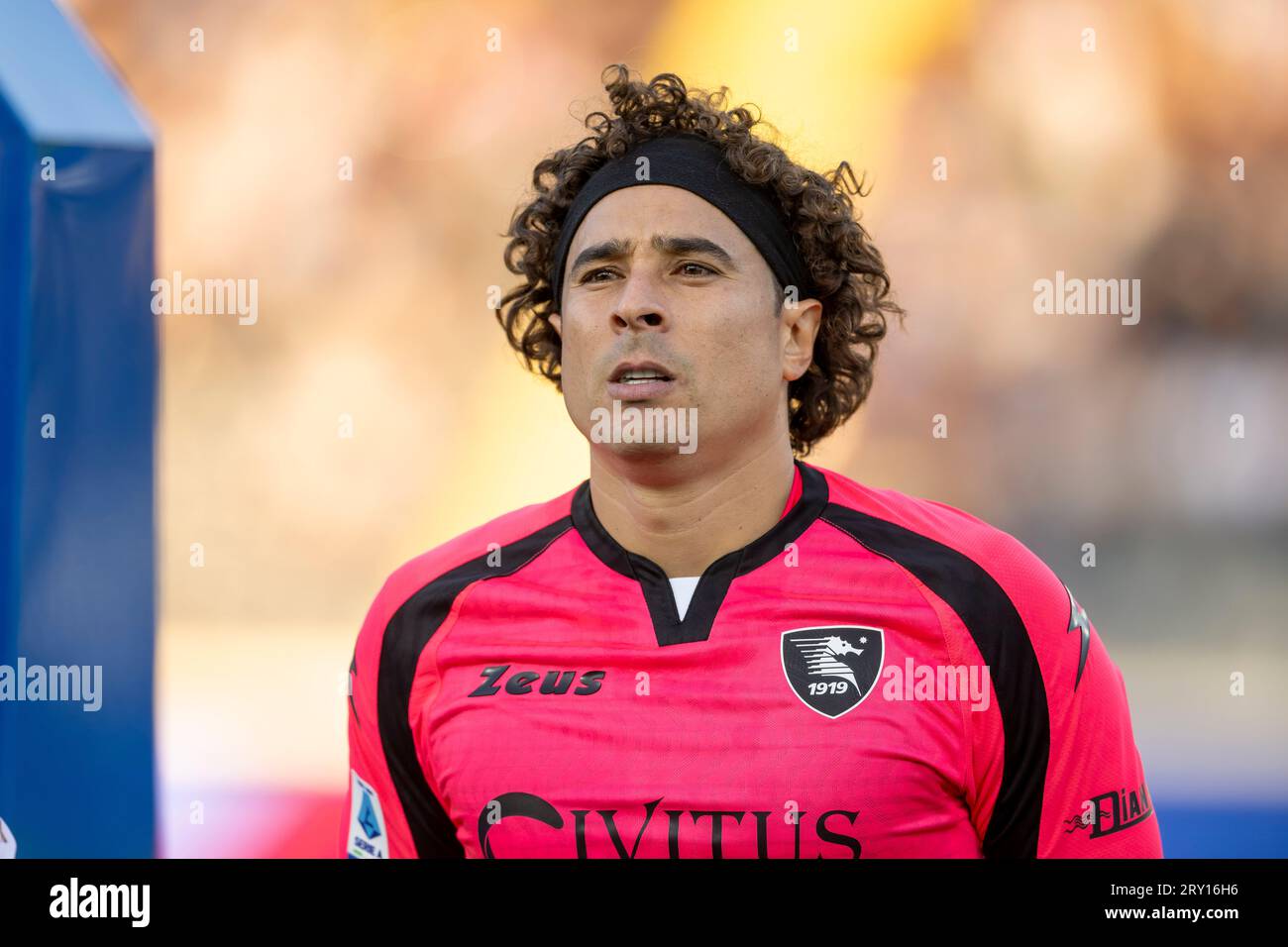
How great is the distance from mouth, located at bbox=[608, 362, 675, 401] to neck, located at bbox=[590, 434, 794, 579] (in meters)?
0.17

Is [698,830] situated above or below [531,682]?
below

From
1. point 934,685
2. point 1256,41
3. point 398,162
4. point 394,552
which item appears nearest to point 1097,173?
point 1256,41

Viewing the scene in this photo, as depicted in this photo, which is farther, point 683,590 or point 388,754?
point 388,754

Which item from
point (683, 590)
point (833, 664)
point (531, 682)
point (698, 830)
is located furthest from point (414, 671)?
point (833, 664)

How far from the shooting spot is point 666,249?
2.56 meters

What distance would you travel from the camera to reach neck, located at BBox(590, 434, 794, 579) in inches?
102

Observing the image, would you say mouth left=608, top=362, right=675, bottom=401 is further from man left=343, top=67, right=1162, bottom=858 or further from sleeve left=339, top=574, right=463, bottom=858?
sleeve left=339, top=574, right=463, bottom=858

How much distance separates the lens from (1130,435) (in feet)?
20.1

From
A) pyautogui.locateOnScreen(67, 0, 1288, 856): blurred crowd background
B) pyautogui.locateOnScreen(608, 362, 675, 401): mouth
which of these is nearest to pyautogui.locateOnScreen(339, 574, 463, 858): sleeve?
pyautogui.locateOnScreen(608, 362, 675, 401): mouth

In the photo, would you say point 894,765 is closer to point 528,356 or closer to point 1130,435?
point 528,356

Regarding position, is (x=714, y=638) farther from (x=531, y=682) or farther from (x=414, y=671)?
(x=414, y=671)

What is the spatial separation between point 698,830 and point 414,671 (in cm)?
73

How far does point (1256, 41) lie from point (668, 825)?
585cm

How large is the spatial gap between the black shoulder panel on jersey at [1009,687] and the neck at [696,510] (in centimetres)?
35
